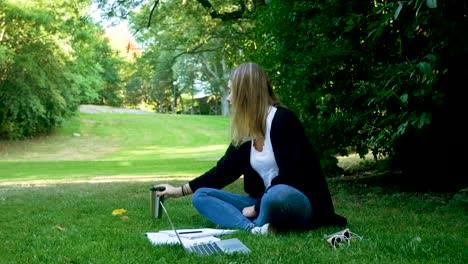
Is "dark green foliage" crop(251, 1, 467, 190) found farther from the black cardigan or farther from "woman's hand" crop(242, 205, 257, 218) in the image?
"woman's hand" crop(242, 205, 257, 218)

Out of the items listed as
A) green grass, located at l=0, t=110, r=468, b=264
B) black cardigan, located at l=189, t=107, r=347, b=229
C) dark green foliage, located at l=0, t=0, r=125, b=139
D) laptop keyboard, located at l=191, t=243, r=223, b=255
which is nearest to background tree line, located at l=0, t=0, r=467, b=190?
black cardigan, located at l=189, t=107, r=347, b=229

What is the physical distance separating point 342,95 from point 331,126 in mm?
630

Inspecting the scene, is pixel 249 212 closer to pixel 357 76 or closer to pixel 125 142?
pixel 357 76

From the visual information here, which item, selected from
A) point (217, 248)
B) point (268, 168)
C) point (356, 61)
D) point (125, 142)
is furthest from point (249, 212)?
point (125, 142)

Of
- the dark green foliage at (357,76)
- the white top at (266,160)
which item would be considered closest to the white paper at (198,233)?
the white top at (266,160)

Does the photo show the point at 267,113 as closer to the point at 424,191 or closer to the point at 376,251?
the point at 376,251

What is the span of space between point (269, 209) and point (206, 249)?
0.75m

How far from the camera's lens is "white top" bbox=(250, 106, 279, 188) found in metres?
Result: 4.06

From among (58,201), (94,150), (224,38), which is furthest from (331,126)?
(94,150)

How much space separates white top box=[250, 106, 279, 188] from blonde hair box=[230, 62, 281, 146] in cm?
6

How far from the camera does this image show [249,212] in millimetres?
4305

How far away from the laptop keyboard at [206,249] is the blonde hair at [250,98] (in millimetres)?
1083

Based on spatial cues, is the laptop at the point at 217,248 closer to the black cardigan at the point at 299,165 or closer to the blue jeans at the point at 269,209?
the blue jeans at the point at 269,209

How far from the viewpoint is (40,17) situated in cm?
2680
